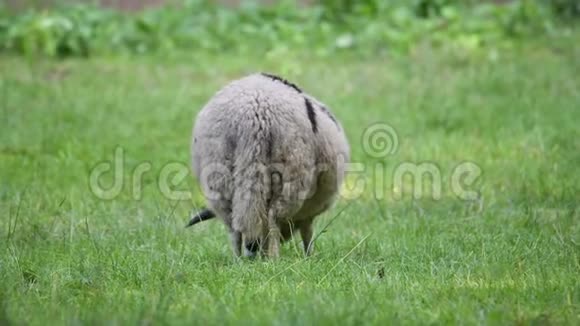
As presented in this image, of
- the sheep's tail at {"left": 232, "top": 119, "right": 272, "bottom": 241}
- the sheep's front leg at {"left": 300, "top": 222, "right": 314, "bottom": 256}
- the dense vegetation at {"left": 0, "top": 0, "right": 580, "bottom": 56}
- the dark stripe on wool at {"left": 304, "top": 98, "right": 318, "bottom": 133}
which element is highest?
the dense vegetation at {"left": 0, "top": 0, "right": 580, "bottom": 56}

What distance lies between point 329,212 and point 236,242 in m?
2.01

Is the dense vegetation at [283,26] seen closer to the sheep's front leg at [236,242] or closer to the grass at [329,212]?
the grass at [329,212]

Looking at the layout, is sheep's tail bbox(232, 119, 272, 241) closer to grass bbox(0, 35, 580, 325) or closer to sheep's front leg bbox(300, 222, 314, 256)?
grass bbox(0, 35, 580, 325)

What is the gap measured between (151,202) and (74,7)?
685cm

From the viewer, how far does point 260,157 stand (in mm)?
6066

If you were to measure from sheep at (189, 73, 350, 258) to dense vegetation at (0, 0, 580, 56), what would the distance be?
7.19 meters

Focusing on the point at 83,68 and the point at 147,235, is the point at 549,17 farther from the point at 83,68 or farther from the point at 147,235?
the point at 147,235

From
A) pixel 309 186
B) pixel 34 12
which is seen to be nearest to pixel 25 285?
pixel 309 186

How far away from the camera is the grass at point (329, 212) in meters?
5.20

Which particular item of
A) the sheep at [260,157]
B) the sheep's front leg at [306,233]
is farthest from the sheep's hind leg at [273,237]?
the sheep's front leg at [306,233]

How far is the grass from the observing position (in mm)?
5195

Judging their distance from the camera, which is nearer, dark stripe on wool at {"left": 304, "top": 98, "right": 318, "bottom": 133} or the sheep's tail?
the sheep's tail

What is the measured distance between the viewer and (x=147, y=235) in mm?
7164

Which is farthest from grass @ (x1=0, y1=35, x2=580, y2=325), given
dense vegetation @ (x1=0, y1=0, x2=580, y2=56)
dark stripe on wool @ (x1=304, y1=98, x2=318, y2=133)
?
dark stripe on wool @ (x1=304, y1=98, x2=318, y2=133)
